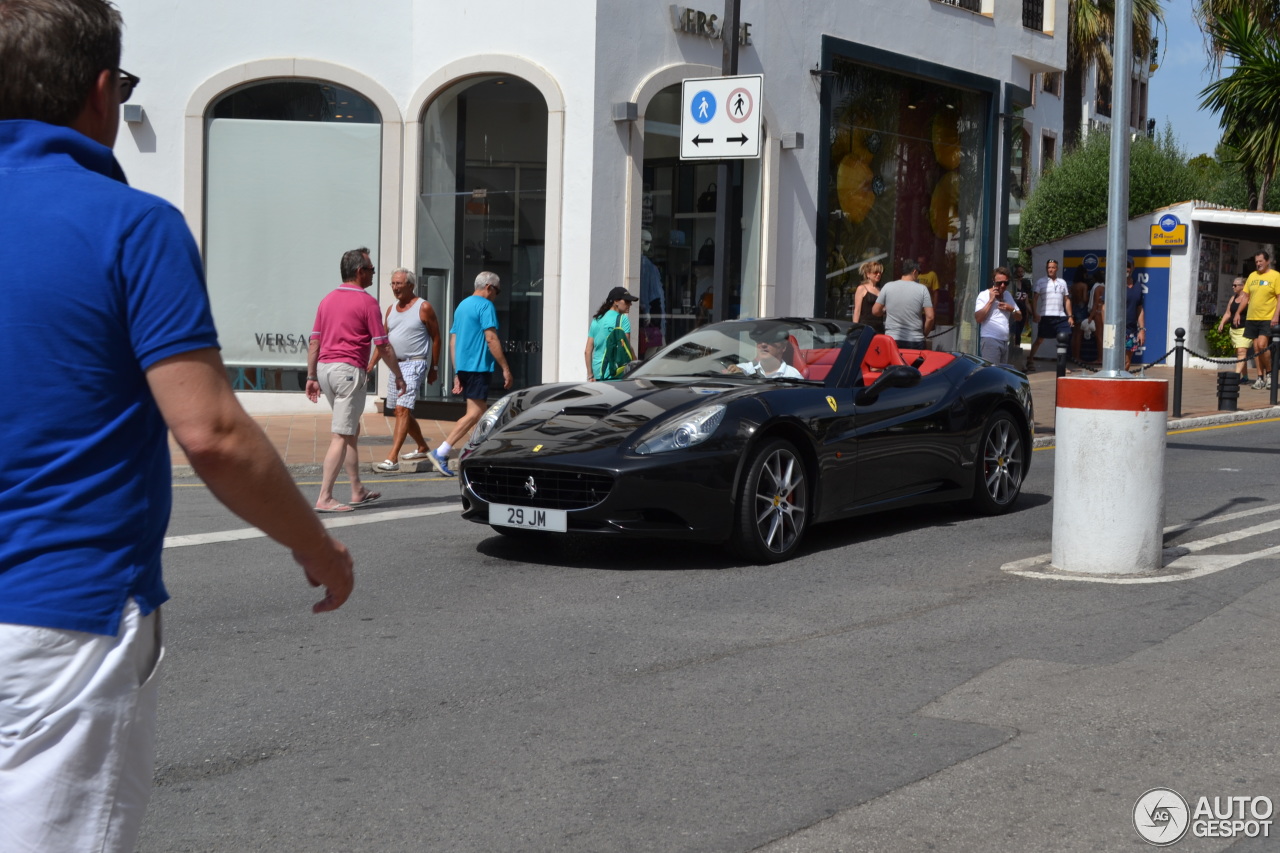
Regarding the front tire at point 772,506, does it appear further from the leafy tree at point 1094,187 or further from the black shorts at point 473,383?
the leafy tree at point 1094,187

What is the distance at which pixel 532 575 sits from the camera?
24.3 ft

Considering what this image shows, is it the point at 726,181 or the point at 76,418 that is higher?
the point at 726,181

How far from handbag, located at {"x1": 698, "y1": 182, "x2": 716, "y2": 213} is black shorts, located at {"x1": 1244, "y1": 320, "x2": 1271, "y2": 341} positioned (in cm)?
975

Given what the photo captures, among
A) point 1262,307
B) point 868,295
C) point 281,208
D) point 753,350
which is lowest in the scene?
point 753,350

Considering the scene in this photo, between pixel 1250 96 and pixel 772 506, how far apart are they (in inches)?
926

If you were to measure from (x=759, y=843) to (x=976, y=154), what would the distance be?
20.7m

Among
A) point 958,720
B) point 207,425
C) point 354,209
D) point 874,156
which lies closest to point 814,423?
point 958,720

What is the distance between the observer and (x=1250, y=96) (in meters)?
27.5

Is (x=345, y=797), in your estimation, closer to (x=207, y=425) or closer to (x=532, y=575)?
(x=207, y=425)

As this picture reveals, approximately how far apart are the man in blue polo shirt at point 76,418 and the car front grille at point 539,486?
5.24 metres

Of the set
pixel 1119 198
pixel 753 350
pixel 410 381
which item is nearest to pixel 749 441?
pixel 753 350

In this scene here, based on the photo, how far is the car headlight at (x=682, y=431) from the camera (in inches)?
293

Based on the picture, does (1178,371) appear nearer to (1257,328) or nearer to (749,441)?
(1257,328)

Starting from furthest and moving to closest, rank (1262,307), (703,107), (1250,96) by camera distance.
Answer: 1. (1250,96)
2. (1262,307)
3. (703,107)
